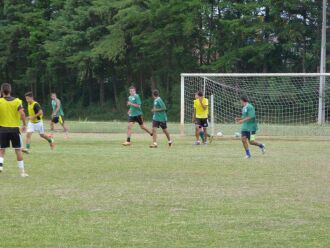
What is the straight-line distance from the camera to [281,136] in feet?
89.6

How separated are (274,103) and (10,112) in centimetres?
2403

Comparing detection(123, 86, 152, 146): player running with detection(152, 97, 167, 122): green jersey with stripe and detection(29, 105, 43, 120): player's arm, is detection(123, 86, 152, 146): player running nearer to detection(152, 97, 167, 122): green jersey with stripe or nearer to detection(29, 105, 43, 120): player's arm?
detection(152, 97, 167, 122): green jersey with stripe

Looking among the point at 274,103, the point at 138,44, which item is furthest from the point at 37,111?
the point at 138,44

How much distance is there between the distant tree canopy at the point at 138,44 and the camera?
158ft

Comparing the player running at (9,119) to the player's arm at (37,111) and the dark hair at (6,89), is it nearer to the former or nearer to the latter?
the dark hair at (6,89)

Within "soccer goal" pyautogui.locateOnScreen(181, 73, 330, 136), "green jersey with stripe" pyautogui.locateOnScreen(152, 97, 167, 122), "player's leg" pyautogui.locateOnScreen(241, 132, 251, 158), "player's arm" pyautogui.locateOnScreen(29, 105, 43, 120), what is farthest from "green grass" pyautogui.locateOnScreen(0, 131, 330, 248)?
"soccer goal" pyautogui.locateOnScreen(181, 73, 330, 136)

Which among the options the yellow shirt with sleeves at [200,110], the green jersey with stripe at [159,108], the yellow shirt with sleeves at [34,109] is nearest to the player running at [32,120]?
the yellow shirt with sleeves at [34,109]

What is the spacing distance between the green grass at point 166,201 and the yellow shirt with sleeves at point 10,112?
1.02 m

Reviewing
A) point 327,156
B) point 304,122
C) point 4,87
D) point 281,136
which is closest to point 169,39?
point 304,122

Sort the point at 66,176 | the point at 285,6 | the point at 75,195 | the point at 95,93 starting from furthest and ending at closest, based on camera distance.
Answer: the point at 95,93 → the point at 285,6 → the point at 66,176 → the point at 75,195

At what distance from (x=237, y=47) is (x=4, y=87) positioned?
37.9 meters

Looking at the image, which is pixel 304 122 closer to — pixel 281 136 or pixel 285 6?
pixel 281 136

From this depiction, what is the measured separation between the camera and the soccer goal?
1208 inches

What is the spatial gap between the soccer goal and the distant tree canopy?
1222 cm
